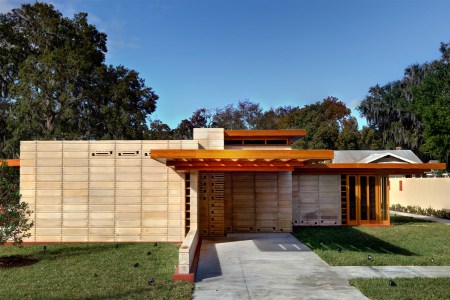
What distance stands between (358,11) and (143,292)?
17878 millimetres

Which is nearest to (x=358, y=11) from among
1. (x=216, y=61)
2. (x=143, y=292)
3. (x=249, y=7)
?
(x=249, y=7)

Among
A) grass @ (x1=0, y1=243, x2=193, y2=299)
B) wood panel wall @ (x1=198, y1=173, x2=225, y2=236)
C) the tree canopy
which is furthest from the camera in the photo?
the tree canopy

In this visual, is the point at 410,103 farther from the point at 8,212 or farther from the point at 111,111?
the point at 8,212

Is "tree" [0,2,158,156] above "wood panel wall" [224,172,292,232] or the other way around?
above

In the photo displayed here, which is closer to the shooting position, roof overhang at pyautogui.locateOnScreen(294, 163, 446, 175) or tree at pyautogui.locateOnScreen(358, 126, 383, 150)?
roof overhang at pyautogui.locateOnScreen(294, 163, 446, 175)

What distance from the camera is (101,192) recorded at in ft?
49.9

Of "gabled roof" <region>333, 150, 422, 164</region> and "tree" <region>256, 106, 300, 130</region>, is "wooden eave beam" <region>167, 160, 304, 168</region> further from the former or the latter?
"tree" <region>256, 106, 300, 130</region>

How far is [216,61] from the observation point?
33.8 meters

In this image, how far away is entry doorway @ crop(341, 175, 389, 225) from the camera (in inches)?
769

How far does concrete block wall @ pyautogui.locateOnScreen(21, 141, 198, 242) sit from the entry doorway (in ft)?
28.0

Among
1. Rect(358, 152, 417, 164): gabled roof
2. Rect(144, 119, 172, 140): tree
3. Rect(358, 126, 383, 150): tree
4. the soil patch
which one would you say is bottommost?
the soil patch

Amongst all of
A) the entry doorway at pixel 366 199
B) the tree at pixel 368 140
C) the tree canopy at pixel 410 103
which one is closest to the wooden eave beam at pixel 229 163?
the entry doorway at pixel 366 199

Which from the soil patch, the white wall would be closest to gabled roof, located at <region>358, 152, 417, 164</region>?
the white wall

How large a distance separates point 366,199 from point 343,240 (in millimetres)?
5216
